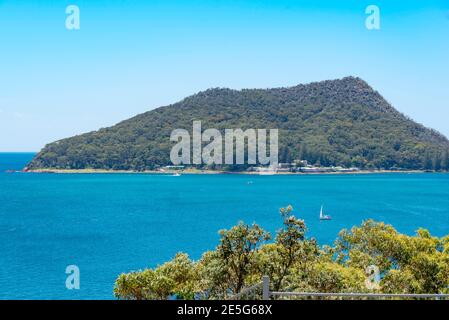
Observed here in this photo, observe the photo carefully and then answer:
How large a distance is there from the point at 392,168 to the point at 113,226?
343 feet

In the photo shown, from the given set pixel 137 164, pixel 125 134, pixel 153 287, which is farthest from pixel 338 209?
pixel 125 134

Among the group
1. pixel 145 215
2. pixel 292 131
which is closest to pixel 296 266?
pixel 145 215

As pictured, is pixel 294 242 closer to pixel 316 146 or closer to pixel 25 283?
pixel 25 283

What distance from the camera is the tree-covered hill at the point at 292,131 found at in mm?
137625

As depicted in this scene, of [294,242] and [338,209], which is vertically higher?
[294,242]

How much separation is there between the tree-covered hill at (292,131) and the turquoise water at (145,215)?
57.1 feet

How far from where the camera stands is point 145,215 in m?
63.3

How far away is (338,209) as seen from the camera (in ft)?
225

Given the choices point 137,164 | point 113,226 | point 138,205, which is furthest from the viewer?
point 137,164

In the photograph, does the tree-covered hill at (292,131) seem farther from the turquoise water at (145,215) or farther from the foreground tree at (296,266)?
the foreground tree at (296,266)

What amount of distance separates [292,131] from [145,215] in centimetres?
9585
